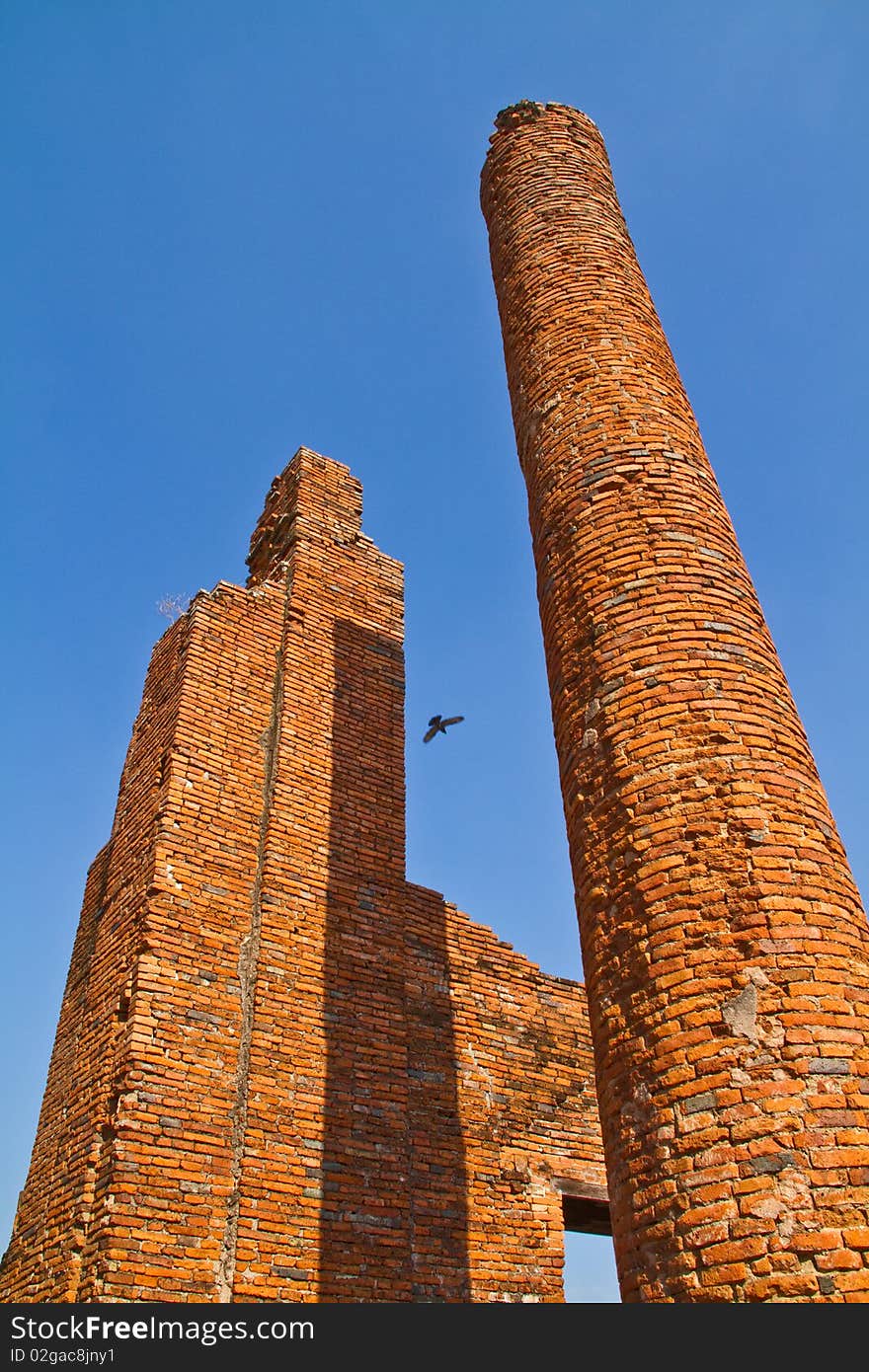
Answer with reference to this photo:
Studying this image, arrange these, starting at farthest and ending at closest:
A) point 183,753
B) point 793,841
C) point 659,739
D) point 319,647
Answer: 1. point 319,647
2. point 183,753
3. point 659,739
4. point 793,841

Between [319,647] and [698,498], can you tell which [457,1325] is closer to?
[698,498]

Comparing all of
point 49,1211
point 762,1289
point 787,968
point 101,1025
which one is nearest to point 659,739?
point 787,968

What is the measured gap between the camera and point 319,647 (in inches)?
321

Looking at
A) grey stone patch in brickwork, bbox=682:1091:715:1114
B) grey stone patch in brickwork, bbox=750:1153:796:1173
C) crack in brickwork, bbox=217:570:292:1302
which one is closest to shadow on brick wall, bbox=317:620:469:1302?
crack in brickwork, bbox=217:570:292:1302

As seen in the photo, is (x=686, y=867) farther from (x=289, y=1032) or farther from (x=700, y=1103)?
(x=289, y=1032)

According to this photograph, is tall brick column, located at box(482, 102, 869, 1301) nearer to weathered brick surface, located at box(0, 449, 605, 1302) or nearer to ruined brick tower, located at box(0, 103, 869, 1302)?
ruined brick tower, located at box(0, 103, 869, 1302)

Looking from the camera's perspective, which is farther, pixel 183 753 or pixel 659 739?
pixel 183 753

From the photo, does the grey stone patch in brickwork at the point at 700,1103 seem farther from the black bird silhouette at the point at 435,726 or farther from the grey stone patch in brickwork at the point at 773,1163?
the black bird silhouette at the point at 435,726

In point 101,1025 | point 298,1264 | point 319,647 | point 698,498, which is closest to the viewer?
point 698,498

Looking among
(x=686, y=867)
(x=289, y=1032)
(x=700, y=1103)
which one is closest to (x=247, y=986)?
(x=289, y=1032)

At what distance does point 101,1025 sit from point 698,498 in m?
4.64

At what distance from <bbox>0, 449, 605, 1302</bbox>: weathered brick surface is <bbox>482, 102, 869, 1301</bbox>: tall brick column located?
9.23 feet

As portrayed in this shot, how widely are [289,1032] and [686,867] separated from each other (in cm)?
349

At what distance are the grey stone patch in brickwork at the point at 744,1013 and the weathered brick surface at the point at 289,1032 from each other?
11.3 feet
